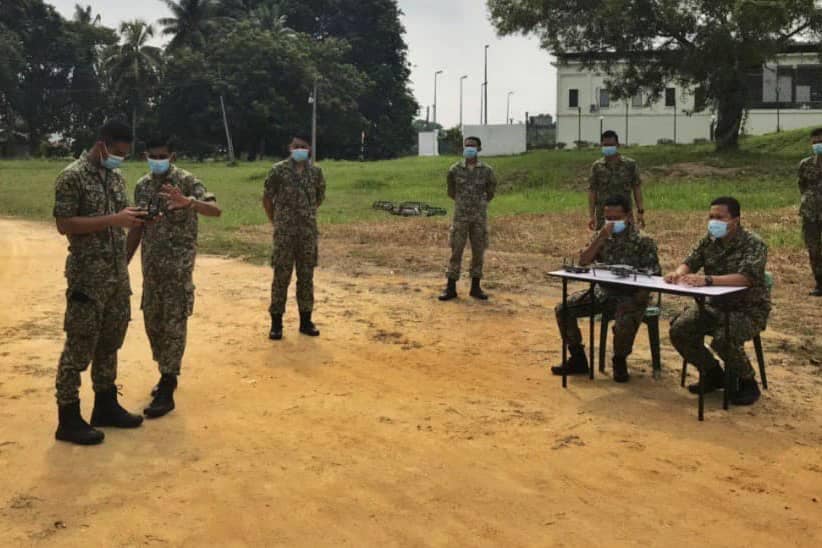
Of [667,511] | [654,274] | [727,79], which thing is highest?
[727,79]

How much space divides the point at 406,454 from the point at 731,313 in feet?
8.68

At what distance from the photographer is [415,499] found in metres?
4.26

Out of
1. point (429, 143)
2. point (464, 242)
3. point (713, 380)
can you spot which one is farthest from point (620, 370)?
point (429, 143)

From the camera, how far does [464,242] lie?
32.9 feet

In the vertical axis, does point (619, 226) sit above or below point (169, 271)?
above

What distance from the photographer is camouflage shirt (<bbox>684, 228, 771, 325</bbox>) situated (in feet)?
18.7

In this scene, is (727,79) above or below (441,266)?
above

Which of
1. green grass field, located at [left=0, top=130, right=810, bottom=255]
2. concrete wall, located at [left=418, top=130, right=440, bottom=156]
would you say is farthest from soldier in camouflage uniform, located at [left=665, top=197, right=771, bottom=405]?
concrete wall, located at [left=418, top=130, right=440, bottom=156]

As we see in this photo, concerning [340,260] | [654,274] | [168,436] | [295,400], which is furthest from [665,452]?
[340,260]

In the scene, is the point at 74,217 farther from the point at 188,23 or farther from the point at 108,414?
the point at 188,23

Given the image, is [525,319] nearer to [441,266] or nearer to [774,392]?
[774,392]

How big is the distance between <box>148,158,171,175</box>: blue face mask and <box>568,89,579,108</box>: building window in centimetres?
5362

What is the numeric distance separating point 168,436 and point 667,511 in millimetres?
3035

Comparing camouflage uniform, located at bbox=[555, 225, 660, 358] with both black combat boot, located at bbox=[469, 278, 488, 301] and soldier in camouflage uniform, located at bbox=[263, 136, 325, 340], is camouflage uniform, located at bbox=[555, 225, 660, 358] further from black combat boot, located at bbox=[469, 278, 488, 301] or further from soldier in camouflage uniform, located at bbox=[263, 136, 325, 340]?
black combat boot, located at bbox=[469, 278, 488, 301]
